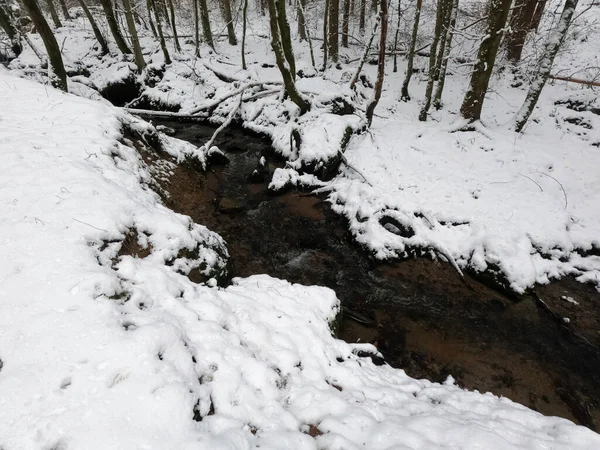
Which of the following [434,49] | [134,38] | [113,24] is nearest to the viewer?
[434,49]

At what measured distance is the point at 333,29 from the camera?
1568 cm

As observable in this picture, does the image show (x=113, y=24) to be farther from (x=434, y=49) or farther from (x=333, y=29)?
(x=434, y=49)

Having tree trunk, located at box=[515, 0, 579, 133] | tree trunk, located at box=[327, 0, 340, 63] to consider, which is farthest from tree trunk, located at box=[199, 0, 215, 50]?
tree trunk, located at box=[515, 0, 579, 133]

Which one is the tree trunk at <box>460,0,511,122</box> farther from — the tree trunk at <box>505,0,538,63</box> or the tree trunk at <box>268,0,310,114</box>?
the tree trunk at <box>268,0,310,114</box>

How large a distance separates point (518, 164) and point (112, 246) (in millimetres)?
9760

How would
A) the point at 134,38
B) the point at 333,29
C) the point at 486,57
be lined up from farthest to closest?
1. the point at 333,29
2. the point at 134,38
3. the point at 486,57

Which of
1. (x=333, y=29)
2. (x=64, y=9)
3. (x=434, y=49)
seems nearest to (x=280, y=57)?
(x=434, y=49)

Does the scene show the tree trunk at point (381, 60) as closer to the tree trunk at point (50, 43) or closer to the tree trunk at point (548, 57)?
the tree trunk at point (548, 57)

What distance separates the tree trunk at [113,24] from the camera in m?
14.8

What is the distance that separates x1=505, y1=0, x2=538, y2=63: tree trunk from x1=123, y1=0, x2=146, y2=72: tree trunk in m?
15.7

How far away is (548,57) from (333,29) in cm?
1019

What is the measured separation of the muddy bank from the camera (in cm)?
506

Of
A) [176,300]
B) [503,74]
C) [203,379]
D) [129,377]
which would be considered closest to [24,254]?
[176,300]

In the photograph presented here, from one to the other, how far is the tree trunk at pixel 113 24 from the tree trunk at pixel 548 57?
17.9 meters
